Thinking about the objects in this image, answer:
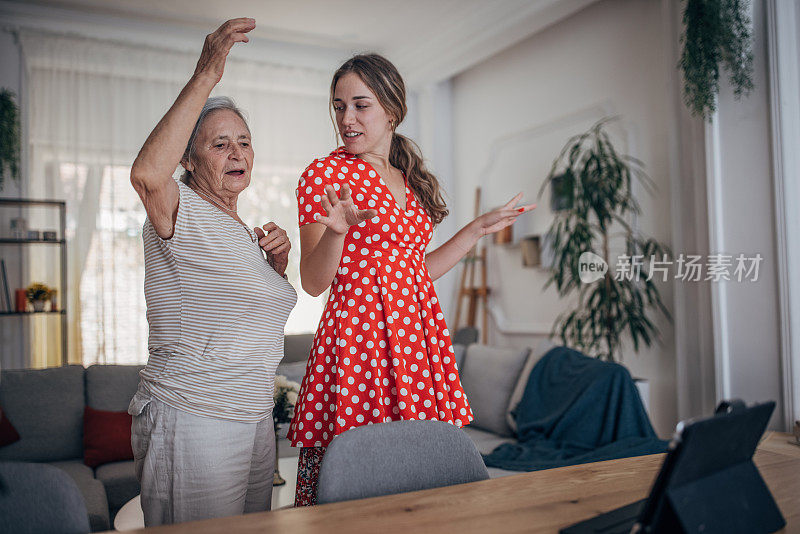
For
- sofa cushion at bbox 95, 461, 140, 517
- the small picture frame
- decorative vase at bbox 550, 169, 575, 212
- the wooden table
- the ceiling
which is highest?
the ceiling

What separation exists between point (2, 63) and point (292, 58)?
216 cm

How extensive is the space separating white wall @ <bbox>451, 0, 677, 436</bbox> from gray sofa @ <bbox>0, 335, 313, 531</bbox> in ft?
7.18

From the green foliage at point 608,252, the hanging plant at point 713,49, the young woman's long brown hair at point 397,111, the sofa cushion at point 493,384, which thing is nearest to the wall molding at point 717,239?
the hanging plant at point 713,49

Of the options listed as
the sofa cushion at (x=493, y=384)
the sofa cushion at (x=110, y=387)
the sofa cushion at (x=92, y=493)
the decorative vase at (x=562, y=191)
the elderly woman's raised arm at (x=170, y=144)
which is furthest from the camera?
the decorative vase at (x=562, y=191)

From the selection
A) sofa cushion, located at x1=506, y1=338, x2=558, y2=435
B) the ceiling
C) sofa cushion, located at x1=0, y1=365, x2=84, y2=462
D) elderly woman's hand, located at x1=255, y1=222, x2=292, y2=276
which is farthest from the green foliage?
sofa cushion, located at x1=0, y1=365, x2=84, y2=462

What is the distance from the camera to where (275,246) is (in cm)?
132

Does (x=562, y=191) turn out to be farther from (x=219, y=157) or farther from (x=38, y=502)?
(x=38, y=502)

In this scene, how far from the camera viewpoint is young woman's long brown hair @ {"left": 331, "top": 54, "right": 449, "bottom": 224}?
4.65 ft

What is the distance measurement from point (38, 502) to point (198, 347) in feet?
1.12

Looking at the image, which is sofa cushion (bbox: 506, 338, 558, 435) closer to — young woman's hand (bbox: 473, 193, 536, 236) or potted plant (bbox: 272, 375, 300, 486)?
potted plant (bbox: 272, 375, 300, 486)

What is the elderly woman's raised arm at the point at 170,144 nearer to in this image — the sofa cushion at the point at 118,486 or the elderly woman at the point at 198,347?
the elderly woman at the point at 198,347

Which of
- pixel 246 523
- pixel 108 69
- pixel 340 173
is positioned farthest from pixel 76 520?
pixel 108 69

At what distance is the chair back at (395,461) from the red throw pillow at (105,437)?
2.37 metres

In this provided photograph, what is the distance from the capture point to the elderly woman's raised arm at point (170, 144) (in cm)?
102
